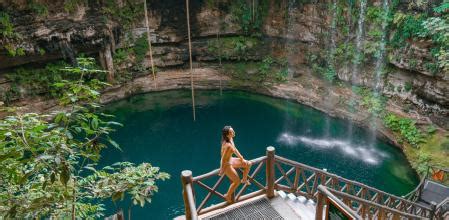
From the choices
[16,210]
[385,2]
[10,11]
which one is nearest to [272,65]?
[385,2]

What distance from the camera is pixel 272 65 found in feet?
71.7

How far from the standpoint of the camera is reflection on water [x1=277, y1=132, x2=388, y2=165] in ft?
49.1

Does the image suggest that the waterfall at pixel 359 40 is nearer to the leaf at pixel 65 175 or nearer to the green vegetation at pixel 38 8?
the green vegetation at pixel 38 8

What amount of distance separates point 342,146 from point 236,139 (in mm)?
5123

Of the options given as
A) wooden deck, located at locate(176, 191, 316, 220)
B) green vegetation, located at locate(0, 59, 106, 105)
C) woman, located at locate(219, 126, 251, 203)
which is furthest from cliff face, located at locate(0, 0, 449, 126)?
woman, located at locate(219, 126, 251, 203)

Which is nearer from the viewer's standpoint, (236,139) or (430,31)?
(430,31)

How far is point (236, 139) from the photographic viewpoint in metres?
16.7

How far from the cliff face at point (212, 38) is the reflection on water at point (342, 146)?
312 cm

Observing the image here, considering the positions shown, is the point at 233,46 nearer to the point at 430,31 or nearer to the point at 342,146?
the point at 342,146

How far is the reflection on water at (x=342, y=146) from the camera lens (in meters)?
15.0

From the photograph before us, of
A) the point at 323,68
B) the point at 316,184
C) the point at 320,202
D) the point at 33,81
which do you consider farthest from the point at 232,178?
the point at 33,81

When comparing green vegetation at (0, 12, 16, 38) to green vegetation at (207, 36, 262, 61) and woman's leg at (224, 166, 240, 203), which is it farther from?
woman's leg at (224, 166, 240, 203)

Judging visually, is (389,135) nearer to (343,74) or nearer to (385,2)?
(343,74)

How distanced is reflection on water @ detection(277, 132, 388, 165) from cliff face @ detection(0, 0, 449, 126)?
3122mm
